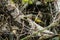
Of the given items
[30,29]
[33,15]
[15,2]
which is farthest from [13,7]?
[30,29]

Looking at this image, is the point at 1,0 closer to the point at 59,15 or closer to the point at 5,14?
the point at 5,14

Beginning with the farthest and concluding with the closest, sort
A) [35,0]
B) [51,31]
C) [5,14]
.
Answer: [35,0] → [5,14] → [51,31]

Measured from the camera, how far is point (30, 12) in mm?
2154

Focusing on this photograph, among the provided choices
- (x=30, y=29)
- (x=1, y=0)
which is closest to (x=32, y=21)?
(x=30, y=29)

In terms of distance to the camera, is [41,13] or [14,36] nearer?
[14,36]

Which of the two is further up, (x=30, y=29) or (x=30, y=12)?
(x=30, y=12)

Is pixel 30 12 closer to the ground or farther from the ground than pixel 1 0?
closer to the ground

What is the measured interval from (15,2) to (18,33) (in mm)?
431

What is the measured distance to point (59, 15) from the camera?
2.00 m

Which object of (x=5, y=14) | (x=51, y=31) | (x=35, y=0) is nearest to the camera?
(x=51, y=31)

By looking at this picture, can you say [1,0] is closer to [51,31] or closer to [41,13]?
[41,13]

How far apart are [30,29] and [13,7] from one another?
14.6 inches

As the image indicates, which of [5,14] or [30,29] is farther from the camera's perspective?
[5,14]

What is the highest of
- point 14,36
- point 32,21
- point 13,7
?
point 13,7
